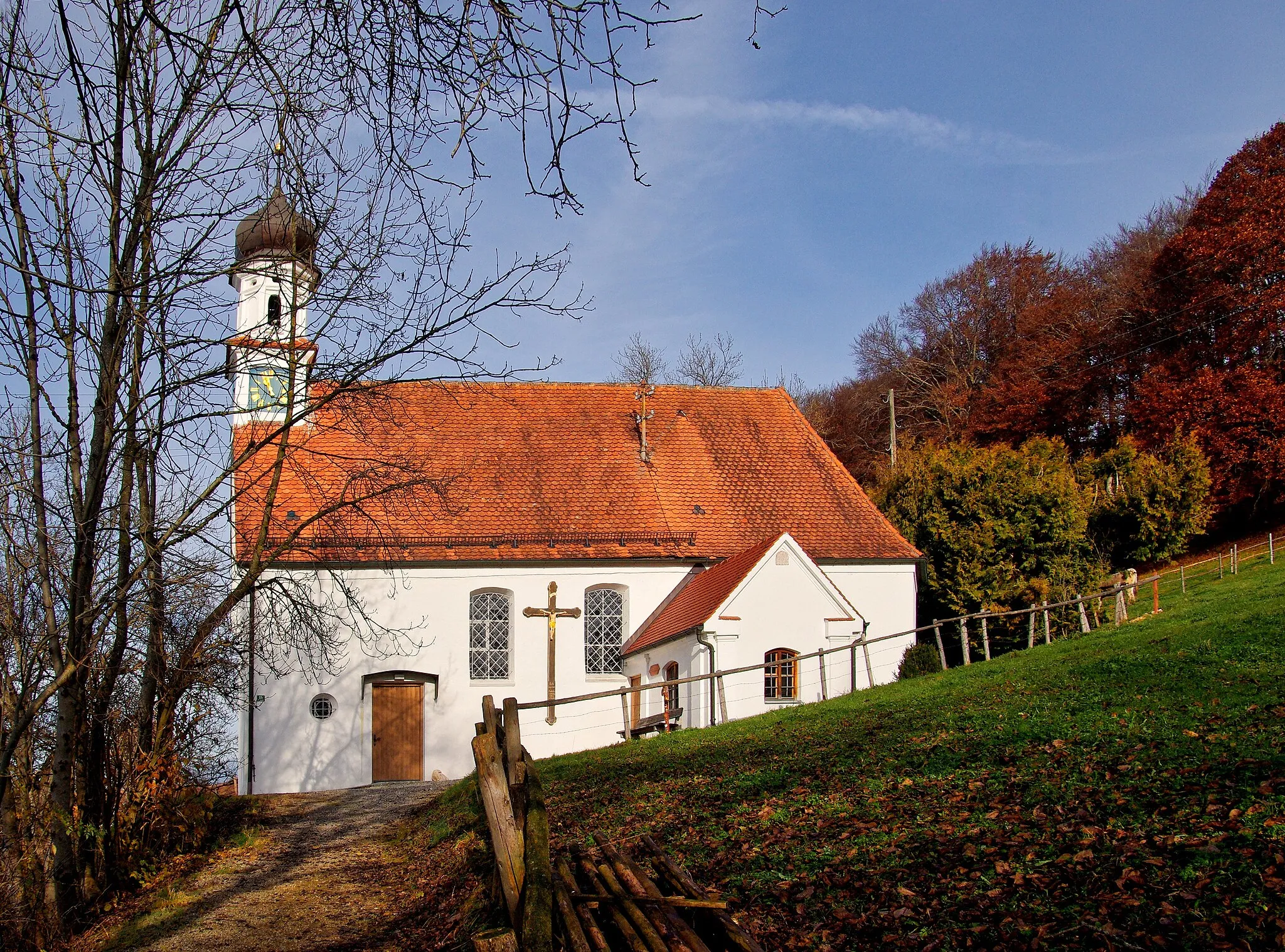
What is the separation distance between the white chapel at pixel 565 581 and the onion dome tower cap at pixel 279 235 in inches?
448

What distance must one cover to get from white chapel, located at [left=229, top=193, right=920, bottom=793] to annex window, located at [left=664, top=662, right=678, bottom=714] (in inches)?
2.5

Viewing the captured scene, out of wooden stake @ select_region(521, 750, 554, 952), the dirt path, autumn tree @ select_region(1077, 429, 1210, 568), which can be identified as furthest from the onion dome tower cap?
autumn tree @ select_region(1077, 429, 1210, 568)

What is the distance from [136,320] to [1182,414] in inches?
1324

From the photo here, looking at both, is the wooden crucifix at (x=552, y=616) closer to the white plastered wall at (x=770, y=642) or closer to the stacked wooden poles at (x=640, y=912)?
the white plastered wall at (x=770, y=642)

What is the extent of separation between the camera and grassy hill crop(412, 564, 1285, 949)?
20.7 ft

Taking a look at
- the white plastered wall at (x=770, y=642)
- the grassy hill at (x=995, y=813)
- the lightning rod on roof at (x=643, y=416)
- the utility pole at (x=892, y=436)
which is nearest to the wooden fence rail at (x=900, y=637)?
the white plastered wall at (x=770, y=642)

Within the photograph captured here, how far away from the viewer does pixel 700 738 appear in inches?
666

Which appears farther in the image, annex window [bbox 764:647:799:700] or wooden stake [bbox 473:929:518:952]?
annex window [bbox 764:647:799:700]

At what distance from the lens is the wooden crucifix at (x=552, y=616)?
24.0 m

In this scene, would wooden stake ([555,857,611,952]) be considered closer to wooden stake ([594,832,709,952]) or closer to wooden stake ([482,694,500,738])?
wooden stake ([594,832,709,952])

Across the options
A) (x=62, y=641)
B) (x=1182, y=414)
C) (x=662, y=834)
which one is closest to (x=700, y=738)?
(x=662, y=834)

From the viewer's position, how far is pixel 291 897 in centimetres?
1079

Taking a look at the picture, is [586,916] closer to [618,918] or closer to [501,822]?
Answer: [618,918]

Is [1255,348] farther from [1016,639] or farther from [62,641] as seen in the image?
[62,641]
